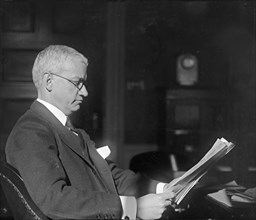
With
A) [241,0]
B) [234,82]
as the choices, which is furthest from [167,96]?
[241,0]

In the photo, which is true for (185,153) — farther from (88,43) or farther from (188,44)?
(88,43)

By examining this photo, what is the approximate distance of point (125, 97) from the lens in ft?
15.1

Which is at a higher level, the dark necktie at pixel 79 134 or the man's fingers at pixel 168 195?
the dark necktie at pixel 79 134

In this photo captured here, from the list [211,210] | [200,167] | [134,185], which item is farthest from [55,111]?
[211,210]

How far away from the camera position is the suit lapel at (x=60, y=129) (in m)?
2.36

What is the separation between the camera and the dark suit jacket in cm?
209

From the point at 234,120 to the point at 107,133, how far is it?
1025mm

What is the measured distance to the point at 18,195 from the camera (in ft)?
7.14

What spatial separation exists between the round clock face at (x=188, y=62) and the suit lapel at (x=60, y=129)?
2.41m

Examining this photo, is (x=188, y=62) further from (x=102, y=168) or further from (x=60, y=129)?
(x=60, y=129)

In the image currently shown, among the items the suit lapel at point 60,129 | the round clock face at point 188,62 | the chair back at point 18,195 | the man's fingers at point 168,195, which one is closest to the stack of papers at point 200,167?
the man's fingers at point 168,195

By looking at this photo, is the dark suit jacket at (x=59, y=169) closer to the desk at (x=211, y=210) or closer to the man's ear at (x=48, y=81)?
the man's ear at (x=48, y=81)

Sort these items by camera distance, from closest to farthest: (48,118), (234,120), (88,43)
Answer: (48,118), (88,43), (234,120)

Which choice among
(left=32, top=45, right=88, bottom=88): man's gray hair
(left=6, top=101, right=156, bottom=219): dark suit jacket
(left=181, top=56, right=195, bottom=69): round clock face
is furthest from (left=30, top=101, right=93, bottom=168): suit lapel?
(left=181, top=56, right=195, bottom=69): round clock face
